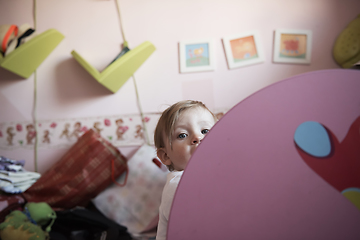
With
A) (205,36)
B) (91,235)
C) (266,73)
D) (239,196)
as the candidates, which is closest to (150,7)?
(205,36)

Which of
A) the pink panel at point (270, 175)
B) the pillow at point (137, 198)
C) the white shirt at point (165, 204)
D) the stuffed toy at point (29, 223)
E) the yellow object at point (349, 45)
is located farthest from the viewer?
the yellow object at point (349, 45)

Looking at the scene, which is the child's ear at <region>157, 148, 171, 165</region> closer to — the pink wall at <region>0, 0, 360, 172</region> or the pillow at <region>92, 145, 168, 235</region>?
the pillow at <region>92, 145, 168, 235</region>

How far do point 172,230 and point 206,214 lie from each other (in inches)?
2.7

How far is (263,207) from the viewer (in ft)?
1.46

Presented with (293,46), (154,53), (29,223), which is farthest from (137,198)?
(293,46)

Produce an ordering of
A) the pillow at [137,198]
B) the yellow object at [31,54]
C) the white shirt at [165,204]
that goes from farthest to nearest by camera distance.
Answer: the yellow object at [31,54], the pillow at [137,198], the white shirt at [165,204]

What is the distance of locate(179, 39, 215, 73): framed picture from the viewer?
178 cm

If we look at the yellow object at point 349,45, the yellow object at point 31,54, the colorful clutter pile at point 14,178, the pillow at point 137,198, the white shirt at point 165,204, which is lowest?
the pillow at point 137,198

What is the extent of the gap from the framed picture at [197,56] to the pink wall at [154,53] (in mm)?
41

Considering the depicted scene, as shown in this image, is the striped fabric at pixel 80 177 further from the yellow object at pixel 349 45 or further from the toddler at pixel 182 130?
the yellow object at pixel 349 45

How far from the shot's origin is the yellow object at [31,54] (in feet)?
5.57

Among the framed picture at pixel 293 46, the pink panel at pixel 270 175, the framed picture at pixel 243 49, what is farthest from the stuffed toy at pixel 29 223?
the framed picture at pixel 293 46

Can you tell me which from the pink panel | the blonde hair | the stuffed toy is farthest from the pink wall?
the pink panel

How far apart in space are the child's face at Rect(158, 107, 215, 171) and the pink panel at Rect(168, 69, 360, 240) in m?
0.29
